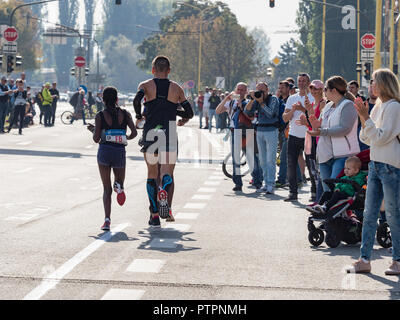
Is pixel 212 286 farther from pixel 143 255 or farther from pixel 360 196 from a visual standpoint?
pixel 360 196

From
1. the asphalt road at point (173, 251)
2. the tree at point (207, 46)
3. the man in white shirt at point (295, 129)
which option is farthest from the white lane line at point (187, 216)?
the tree at point (207, 46)

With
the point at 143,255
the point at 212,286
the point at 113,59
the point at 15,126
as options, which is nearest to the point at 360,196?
the point at 143,255

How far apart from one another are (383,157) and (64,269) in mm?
2724

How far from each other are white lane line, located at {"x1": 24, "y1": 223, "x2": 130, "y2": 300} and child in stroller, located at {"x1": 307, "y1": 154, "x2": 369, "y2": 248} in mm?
2104

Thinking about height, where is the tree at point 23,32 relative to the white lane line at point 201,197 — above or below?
above

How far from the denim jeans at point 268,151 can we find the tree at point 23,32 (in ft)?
245

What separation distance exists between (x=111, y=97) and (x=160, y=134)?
2.23ft

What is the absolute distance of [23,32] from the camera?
291 feet

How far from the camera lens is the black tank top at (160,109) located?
1083 centimetres

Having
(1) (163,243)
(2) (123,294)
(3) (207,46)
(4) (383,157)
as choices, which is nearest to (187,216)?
(1) (163,243)

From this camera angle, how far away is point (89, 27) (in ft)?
597

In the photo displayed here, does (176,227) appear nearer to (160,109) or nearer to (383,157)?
(160,109)

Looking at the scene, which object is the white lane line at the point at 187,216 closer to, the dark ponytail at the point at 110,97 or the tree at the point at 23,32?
the dark ponytail at the point at 110,97

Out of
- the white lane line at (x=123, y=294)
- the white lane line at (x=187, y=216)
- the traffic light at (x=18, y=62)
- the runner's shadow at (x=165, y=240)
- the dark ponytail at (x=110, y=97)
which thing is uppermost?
the traffic light at (x=18, y=62)
